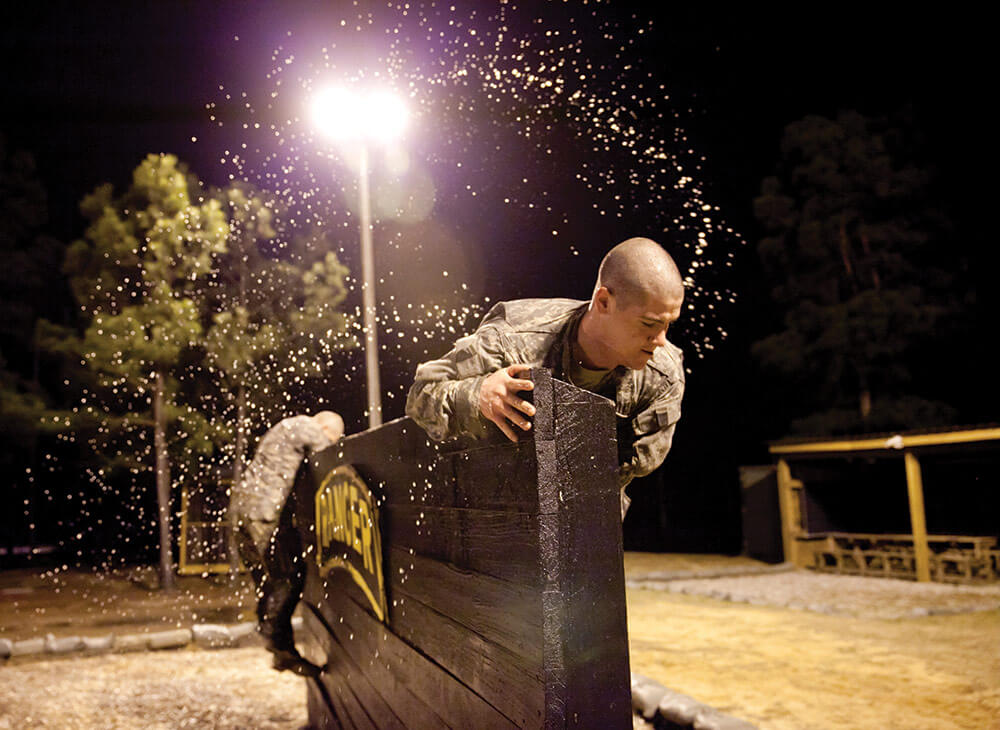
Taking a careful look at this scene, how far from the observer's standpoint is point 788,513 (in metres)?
16.6

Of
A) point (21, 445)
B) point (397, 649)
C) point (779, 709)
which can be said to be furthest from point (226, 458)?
point (397, 649)

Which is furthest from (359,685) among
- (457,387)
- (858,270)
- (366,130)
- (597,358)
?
(858,270)

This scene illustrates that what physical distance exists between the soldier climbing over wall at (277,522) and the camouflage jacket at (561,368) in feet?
10.6

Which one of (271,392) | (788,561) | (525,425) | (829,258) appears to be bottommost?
(788,561)

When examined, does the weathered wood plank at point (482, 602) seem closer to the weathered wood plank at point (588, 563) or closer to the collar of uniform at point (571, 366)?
the weathered wood plank at point (588, 563)

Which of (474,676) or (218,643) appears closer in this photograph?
(474,676)

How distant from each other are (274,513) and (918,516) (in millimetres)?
12267

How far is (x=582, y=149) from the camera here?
8.20 metres

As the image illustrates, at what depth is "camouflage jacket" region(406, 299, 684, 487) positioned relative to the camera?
267cm

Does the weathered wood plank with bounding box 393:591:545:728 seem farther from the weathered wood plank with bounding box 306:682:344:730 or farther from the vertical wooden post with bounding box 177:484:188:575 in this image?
the vertical wooden post with bounding box 177:484:188:575

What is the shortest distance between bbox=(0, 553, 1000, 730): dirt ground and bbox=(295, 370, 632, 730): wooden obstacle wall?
160 inches

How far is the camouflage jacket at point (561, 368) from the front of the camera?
2.67 metres

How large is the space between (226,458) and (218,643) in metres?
8.42

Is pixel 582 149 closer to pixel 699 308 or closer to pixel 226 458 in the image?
pixel 226 458
